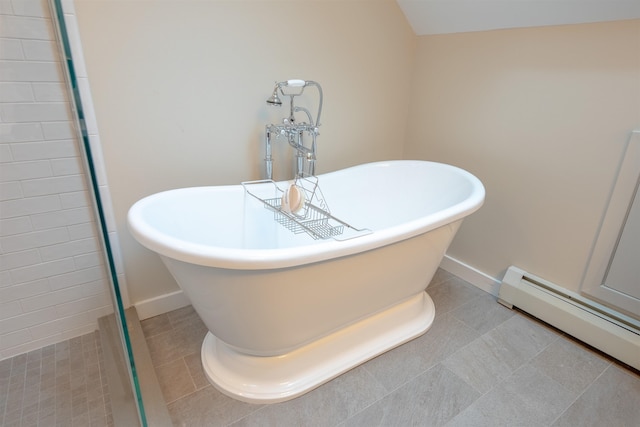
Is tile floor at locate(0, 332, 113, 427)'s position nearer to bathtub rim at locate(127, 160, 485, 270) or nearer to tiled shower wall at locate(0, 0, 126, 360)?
tiled shower wall at locate(0, 0, 126, 360)

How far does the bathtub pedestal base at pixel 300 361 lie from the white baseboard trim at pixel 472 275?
66 cm

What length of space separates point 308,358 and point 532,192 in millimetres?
1352

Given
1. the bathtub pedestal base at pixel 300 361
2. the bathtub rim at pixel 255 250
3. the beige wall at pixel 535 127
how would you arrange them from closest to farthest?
the bathtub rim at pixel 255 250 → the bathtub pedestal base at pixel 300 361 → the beige wall at pixel 535 127

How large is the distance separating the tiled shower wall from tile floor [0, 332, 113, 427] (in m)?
0.08

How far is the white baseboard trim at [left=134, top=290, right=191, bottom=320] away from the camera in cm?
177

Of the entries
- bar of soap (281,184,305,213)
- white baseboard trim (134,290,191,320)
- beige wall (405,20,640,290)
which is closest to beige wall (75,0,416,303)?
white baseboard trim (134,290,191,320)

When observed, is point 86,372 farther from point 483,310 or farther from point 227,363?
point 483,310

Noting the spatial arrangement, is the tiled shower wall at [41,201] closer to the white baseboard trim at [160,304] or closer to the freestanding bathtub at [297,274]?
the white baseboard trim at [160,304]

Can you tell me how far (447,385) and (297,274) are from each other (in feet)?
2.70

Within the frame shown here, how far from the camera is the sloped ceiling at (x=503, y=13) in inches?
56.4

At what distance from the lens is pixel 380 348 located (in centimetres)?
Result: 159

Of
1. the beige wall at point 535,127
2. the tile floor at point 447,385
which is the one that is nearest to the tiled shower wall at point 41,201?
the tile floor at point 447,385

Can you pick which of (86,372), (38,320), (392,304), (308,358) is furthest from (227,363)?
(38,320)

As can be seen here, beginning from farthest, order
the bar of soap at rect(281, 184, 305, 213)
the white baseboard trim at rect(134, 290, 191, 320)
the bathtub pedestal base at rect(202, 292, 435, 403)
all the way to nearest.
A: the white baseboard trim at rect(134, 290, 191, 320)
the bar of soap at rect(281, 184, 305, 213)
the bathtub pedestal base at rect(202, 292, 435, 403)
